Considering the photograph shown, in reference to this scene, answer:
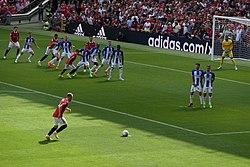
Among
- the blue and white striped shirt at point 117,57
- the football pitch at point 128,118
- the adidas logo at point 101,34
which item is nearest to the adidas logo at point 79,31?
the adidas logo at point 101,34

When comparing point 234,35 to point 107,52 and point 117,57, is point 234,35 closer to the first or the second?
point 107,52

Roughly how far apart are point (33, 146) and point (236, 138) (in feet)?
26.2

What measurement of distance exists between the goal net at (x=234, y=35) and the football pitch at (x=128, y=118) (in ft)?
10.0

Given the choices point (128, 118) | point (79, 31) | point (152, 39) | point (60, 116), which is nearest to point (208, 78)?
point (128, 118)

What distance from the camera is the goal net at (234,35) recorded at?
5628 cm

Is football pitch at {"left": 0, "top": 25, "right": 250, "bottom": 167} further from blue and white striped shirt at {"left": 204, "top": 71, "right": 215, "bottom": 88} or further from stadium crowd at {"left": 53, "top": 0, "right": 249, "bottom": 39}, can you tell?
stadium crowd at {"left": 53, "top": 0, "right": 249, "bottom": 39}

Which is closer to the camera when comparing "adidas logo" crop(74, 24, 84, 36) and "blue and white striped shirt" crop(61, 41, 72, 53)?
"blue and white striped shirt" crop(61, 41, 72, 53)

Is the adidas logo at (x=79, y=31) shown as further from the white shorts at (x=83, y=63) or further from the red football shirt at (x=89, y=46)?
the white shorts at (x=83, y=63)

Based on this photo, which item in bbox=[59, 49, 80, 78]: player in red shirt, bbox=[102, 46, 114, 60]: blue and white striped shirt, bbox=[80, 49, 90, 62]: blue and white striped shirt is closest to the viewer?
bbox=[59, 49, 80, 78]: player in red shirt

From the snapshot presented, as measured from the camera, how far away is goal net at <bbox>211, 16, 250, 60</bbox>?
5628 cm

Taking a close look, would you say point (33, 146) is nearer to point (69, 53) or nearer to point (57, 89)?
point (57, 89)

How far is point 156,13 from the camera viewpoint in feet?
226

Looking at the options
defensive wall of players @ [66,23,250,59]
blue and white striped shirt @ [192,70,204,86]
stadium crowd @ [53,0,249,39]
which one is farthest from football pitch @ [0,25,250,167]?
stadium crowd @ [53,0,249,39]

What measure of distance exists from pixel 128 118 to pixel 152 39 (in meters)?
29.9
